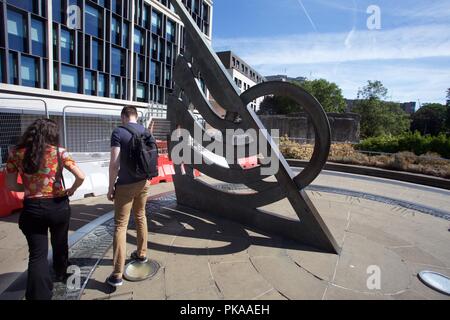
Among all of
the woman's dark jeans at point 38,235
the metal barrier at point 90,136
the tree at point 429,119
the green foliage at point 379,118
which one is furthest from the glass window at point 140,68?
the tree at point 429,119

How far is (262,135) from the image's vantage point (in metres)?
4.66

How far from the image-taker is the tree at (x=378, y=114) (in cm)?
3281

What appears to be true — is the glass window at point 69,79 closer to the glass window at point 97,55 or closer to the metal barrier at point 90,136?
the glass window at point 97,55

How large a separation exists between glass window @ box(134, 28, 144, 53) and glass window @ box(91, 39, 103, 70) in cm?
516

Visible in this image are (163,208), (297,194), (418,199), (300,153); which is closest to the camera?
(297,194)

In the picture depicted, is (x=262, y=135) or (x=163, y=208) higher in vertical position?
(x=262, y=135)

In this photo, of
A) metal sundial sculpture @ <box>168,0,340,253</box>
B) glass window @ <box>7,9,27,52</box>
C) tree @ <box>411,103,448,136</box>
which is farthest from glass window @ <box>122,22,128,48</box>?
tree @ <box>411,103,448,136</box>

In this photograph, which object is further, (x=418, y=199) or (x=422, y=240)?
(x=418, y=199)

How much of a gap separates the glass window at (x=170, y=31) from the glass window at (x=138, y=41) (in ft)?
16.2

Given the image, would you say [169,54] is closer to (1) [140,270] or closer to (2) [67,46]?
(2) [67,46]
